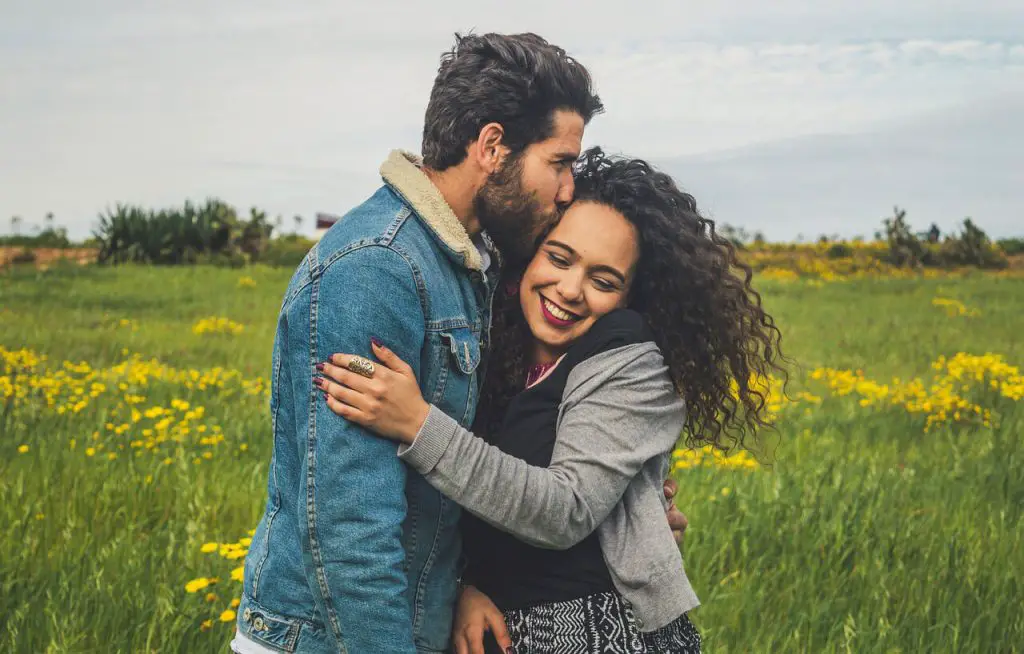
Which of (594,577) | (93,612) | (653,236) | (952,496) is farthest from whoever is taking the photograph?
(952,496)

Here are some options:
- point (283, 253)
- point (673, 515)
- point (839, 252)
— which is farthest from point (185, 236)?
point (673, 515)

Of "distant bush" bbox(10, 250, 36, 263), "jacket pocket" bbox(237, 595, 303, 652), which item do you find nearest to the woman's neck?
"jacket pocket" bbox(237, 595, 303, 652)

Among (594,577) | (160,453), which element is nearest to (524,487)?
(594,577)

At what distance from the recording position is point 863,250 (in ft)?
87.8

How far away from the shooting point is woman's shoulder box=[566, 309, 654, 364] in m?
2.40

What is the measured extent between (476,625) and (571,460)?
51cm

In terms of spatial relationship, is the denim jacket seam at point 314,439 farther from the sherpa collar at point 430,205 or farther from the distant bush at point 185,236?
the distant bush at point 185,236

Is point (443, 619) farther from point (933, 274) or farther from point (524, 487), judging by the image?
point (933, 274)

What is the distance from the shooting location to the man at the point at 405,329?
6.61 ft

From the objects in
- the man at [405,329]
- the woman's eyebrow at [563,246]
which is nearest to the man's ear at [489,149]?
the man at [405,329]

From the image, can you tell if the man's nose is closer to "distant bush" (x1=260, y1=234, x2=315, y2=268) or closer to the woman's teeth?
the woman's teeth

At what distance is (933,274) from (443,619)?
2389 cm

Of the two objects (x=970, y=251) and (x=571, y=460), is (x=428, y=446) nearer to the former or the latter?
(x=571, y=460)

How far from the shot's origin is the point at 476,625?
2.39 m
